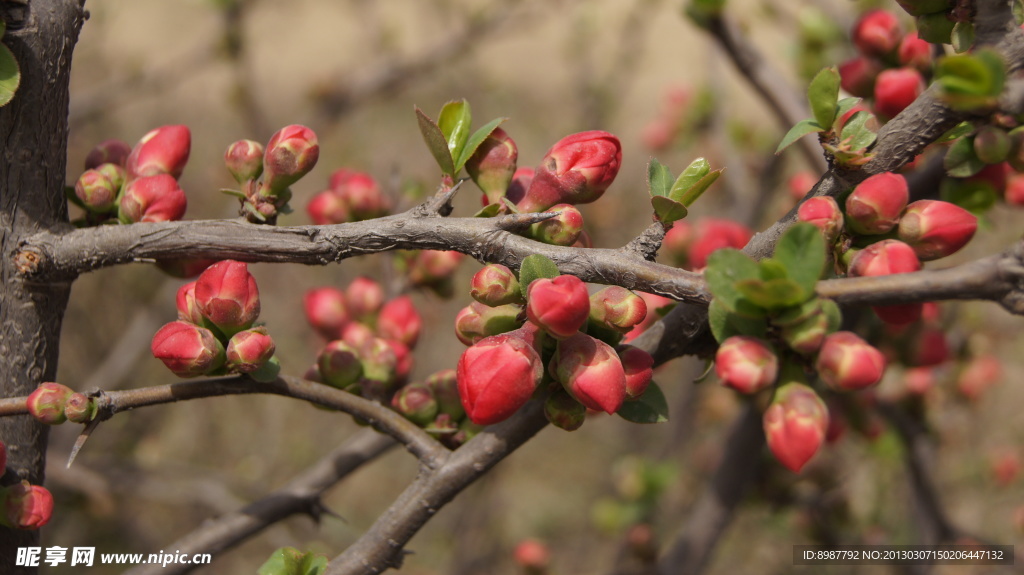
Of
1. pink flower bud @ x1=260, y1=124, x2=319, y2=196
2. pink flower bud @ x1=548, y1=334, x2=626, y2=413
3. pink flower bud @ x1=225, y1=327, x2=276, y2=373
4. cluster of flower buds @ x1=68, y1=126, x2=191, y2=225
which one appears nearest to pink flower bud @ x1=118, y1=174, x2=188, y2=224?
cluster of flower buds @ x1=68, y1=126, x2=191, y2=225

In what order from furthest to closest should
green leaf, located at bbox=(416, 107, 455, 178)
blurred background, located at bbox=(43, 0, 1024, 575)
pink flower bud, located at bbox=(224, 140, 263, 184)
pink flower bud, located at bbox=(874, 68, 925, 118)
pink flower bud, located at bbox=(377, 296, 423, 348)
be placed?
blurred background, located at bbox=(43, 0, 1024, 575) → pink flower bud, located at bbox=(377, 296, 423, 348) → pink flower bud, located at bbox=(874, 68, 925, 118) → pink flower bud, located at bbox=(224, 140, 263, 184) → green leaf, located at bbox=(416, 107, 455, 178)

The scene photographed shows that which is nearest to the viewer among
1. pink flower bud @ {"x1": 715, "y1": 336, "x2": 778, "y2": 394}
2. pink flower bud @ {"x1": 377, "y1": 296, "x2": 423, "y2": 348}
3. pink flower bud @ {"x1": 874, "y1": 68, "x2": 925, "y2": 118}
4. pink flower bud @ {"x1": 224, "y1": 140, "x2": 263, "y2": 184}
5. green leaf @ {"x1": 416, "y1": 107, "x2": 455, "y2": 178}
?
pink flower bud @ {"x1": 715, "y1": 336, "x2": 778, "y2": 394}

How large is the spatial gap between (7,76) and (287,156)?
0.33 m

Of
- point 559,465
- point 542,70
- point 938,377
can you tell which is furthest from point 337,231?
point 542,70

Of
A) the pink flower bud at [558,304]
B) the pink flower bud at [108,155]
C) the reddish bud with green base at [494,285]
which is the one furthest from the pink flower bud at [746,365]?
the pink flower bud at [108,155]

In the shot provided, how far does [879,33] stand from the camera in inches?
51.5

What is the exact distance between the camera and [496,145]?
99 centimetres

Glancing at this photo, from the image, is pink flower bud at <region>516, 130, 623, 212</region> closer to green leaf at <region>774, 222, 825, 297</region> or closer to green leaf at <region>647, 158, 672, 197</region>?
green leaf at <region>647, 158, 672, 197</region>

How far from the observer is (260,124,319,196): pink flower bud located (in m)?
0.98

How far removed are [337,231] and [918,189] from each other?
1.00m

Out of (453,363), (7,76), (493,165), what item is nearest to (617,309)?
(493,165)

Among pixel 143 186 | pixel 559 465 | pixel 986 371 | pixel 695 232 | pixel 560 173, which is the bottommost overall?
pixel 559 465

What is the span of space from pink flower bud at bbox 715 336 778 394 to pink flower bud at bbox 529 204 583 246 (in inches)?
10.1

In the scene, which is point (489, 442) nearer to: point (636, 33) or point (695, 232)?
point (695, 232)
